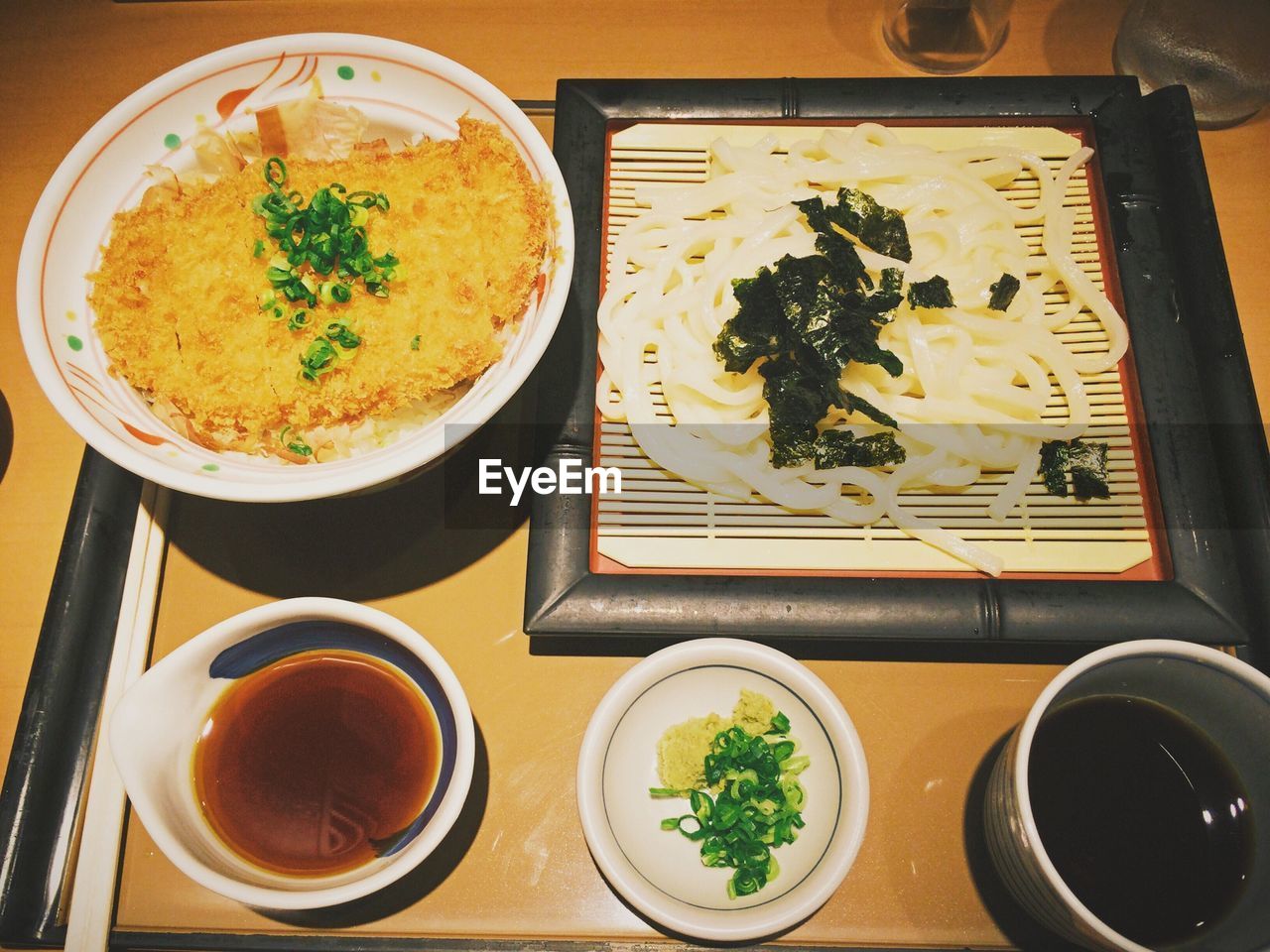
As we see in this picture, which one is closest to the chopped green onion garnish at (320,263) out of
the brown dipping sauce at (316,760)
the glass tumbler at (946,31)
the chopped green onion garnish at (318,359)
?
the chopped green onion garnish at (318,359)

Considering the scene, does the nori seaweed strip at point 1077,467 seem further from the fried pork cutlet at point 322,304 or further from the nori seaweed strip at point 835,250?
the fried pork cutlet at point 322,304

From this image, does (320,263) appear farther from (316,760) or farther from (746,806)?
(746,806)

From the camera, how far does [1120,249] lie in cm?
168

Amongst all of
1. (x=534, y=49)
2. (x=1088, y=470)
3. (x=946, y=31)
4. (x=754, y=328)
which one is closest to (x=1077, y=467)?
(x=1088, y=470)

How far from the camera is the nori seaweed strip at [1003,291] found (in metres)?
1.63

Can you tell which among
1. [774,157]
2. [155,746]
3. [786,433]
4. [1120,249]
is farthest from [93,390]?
[1120,249]

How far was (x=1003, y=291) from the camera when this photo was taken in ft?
5.36

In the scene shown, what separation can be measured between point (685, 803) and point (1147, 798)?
2.59 ft

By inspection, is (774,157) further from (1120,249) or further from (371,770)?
(371,770)

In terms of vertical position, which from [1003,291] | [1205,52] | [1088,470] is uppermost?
[1205,52]

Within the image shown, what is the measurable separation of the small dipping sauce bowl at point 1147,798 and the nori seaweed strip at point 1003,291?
0.75 meters

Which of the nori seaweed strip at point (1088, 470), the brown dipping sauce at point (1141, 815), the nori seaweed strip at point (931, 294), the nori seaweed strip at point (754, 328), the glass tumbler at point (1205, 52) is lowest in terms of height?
the brown dipping sauce at point (1141, 815)

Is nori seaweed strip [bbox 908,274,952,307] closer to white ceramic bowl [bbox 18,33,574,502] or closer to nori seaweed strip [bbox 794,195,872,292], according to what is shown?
nori seaweed strip [bbox 794,195,872,292]

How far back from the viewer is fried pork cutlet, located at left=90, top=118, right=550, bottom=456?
1.44 meters
